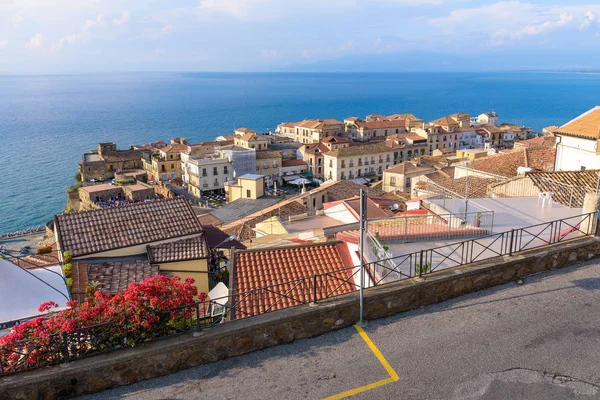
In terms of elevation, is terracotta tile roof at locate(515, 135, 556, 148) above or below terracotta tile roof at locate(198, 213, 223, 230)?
above

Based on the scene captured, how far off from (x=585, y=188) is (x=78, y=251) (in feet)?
50.3

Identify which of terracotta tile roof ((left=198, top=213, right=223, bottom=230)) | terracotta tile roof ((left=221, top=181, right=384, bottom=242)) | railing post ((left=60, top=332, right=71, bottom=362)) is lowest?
terracotta tile roof ((left=198, top=213, right=223, bottom=230))

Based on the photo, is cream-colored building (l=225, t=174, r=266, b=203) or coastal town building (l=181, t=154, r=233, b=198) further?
coastal town building (l=181, t=154, r=233, b=198)

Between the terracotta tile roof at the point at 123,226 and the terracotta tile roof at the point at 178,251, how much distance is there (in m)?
0.27

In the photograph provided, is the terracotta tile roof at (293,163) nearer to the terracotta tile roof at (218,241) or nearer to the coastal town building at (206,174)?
the coastal town building at (206,174)

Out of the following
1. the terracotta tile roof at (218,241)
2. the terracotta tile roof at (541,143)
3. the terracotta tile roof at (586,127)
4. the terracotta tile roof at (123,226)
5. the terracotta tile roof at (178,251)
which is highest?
the terracotta tile roof at (586,127)

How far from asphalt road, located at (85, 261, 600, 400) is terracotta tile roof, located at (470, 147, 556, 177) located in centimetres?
1867

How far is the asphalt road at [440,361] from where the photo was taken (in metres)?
5.50

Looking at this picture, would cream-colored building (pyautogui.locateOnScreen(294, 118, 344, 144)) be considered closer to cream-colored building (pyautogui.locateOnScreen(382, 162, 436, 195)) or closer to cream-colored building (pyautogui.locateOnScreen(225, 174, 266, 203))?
cream-colored building (pyautogui.locateOnScreen(382, 162, 436, 195))

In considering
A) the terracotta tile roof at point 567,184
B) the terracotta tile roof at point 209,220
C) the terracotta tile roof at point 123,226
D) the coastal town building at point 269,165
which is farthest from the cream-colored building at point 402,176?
the terracotta tile roof at point 123,226

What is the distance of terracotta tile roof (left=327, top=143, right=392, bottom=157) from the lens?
6656 cm

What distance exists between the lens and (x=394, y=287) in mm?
7227

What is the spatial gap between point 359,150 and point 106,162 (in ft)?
124

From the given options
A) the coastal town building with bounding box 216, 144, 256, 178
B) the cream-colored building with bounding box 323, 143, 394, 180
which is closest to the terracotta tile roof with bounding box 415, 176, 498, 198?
the coastal town building with bounding box 216, 144, 256, 178
